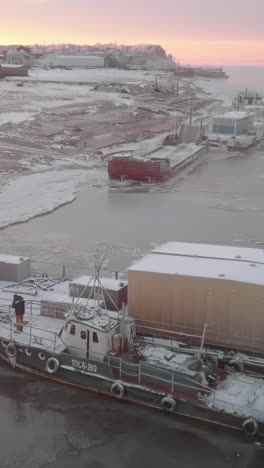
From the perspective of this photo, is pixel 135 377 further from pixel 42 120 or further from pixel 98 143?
pixel 42 120

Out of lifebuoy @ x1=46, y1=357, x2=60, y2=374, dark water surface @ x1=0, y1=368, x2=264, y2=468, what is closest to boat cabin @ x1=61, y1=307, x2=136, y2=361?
lifebuoy @ x1=46, y1=357, x2=60, y2=374

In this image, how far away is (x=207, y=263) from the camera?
1355 cm

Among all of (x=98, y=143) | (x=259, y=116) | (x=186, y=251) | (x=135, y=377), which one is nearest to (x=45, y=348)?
(x=135, y=377)

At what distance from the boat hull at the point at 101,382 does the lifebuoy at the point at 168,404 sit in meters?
0.06

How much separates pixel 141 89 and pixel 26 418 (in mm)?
82892

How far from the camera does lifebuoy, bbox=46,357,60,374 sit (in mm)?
12578

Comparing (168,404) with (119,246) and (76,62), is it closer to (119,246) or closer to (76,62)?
(119,246)

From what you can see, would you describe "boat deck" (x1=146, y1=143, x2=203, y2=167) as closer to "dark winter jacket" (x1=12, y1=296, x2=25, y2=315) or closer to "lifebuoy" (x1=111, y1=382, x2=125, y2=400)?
"dark winter jacket" (x1=12, y1=296, x2=25, y2=315)

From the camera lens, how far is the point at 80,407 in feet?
39.9

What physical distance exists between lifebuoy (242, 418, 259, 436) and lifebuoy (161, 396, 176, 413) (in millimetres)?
1374

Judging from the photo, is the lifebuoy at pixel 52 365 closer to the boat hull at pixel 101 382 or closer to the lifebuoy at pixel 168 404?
the boat hull at pixel 101 382

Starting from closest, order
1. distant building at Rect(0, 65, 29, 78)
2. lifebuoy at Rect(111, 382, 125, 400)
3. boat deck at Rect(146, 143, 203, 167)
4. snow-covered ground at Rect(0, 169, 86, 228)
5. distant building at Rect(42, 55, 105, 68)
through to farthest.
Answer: lifebuoy at Rect(111, 382, 125, 400), snow-covered ground at Rect(0, 169, 86, 228), boat deck at Rect(146, 143, 203, 167), distant building at Rect(0, 65, 29, 78), distant building at Rect(42, 55, 105, 68)

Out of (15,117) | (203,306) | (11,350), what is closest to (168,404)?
(203,306)

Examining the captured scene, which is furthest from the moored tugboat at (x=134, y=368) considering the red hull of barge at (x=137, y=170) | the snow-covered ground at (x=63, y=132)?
the red hull of barge at (x=137, y=170)
